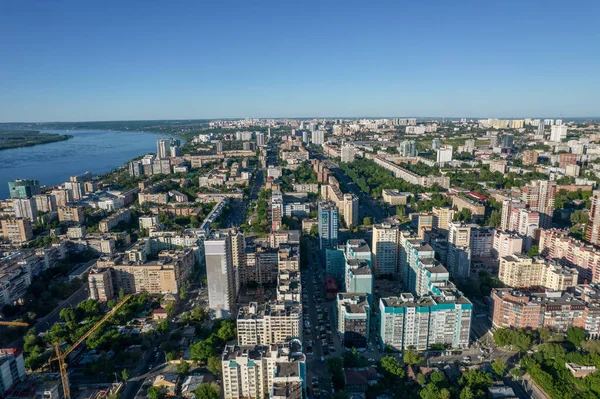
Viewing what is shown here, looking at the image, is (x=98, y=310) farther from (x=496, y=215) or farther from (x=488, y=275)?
(x=496, y=215)

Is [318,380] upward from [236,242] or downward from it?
downward

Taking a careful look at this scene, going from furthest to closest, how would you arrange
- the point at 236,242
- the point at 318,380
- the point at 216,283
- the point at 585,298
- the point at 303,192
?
1. the point at 303,192
2. the point at 236,242
3. the point at 216,283
4. the point at 585,298
5. the point at 318,380

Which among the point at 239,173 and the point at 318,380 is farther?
the point at 239,173

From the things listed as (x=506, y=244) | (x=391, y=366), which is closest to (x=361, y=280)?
(x=391, y=366)

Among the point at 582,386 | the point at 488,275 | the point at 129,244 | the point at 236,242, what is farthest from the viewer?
the point at 129,244

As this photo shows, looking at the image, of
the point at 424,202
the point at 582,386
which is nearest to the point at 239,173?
the point at 424,202

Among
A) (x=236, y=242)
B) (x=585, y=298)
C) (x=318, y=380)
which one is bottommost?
(x=318, y=380)

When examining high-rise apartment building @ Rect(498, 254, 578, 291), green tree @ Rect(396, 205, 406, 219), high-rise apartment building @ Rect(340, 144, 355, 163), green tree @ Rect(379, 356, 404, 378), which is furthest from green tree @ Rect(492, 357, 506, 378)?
high-rise apartment building @ Rect(340, 144, 355, 163)
